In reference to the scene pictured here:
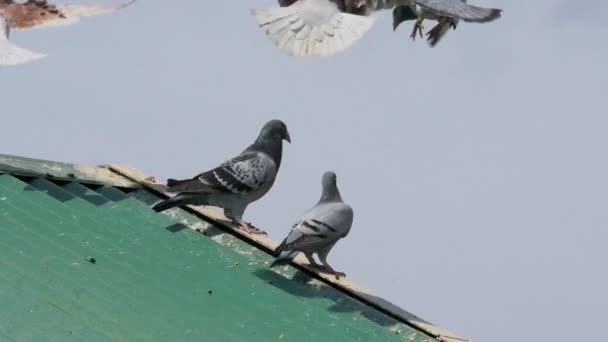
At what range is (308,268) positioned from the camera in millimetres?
9328

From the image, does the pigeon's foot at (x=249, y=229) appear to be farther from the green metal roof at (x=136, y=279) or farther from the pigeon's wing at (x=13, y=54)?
the pigeon's wing at (x=13, y=54)

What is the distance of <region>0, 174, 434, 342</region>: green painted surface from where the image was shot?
743cm

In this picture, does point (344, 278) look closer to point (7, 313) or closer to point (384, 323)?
point (384, 323)

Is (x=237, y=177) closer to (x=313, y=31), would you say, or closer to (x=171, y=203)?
(x=171, y=203)

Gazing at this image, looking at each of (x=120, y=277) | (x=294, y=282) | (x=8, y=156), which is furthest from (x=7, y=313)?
(x=8, y=156)

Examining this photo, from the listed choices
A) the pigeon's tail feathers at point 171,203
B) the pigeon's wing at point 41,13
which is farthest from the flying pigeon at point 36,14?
the pigeon's tail feathers at point 171,203

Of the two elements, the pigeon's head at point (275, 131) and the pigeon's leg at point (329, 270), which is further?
the pigeon's head at point (275, 131)

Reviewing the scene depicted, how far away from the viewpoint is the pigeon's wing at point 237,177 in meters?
9.76

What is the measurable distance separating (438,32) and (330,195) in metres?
1.31

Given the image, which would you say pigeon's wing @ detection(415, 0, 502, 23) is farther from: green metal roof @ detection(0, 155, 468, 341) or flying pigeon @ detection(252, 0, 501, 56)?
green metal roof @ detection(0, 155, 468, 341)

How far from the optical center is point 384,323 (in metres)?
8.64

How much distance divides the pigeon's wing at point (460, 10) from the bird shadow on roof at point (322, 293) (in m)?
1.71

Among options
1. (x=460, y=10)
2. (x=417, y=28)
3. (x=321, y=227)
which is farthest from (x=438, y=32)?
(x=321, y=227)

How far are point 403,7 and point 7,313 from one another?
3219mm
